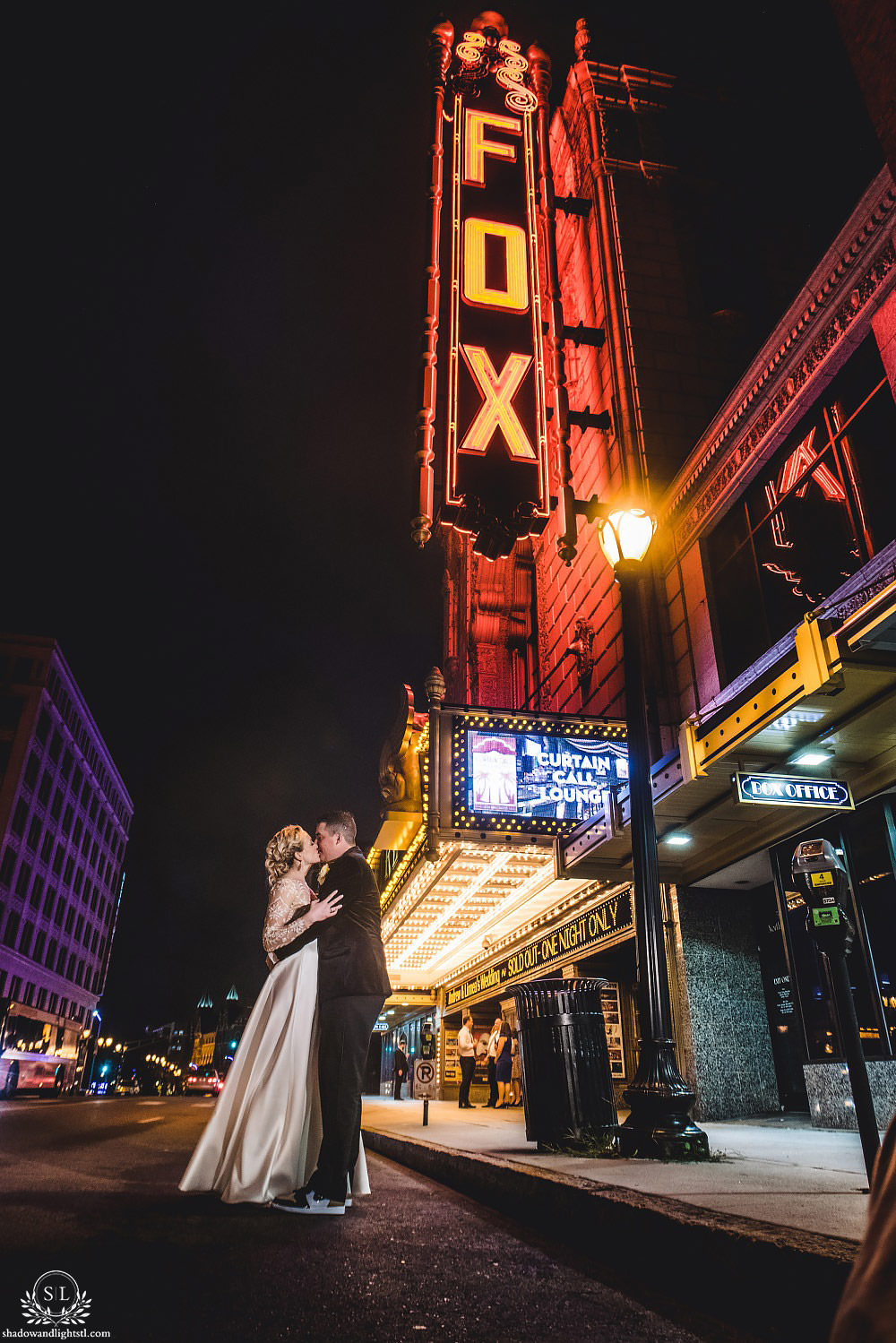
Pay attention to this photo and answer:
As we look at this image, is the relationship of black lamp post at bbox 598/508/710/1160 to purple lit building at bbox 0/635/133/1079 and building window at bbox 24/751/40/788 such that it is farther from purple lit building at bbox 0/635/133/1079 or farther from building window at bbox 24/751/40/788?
building window at bbox 24/751/40/788

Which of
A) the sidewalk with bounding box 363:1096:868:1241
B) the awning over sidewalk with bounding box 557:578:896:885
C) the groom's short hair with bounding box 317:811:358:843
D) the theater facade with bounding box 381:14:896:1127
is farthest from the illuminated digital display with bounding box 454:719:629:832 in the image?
the groom's short hair with bounding box 317:811:358:843

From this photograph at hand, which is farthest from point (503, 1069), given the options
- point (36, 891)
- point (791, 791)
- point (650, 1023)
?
point (36, 891)

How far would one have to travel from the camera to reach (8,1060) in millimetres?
42938

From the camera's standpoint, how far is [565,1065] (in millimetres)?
6191

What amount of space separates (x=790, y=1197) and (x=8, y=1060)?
51302mm

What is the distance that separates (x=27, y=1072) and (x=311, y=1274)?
2081 inches

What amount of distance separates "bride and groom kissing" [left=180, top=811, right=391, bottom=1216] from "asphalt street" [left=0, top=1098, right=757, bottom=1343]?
0.14 metres

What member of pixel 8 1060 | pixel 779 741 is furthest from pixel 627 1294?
pixel 8 1060

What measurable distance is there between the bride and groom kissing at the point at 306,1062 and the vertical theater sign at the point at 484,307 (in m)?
8.08

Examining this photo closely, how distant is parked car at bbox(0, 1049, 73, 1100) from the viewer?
39.5 m

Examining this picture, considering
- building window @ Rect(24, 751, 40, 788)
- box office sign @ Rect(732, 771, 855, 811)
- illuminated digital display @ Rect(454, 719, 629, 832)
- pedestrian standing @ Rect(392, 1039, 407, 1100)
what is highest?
building window @ Rect(24, 751, 40, 788)

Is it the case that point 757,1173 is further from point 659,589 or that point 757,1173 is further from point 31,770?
point 31,770

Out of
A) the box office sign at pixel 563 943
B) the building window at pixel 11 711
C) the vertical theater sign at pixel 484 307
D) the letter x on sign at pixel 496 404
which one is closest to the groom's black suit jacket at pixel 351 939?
the box office sign at pixel 563 943

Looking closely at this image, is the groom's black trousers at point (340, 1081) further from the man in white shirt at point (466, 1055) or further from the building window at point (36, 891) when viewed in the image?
the building window at point (36, 891)
